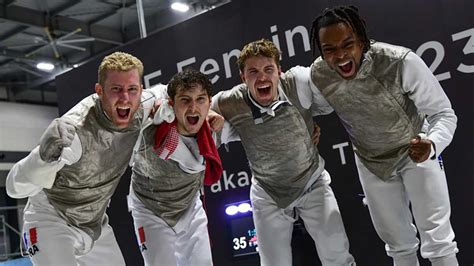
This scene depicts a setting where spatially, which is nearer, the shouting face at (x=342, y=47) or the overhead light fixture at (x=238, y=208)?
the shouting face at (x=342, y=47)

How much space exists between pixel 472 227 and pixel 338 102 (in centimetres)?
120

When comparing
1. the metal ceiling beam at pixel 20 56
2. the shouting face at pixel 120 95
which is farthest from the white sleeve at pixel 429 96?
the metal ceiling beam at pixel 20 56

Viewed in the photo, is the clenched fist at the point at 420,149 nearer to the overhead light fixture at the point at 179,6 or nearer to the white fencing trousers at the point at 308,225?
the white fencing trousers at the point at 308,225

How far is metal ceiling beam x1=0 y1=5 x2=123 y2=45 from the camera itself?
999 cm

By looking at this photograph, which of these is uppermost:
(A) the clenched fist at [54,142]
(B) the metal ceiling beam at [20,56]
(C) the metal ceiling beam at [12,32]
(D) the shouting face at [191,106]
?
(C) the metal ceiling beam at [12,32]

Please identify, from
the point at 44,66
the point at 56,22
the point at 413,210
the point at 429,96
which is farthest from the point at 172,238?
the point at 44,66

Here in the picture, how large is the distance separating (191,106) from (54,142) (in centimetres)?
73

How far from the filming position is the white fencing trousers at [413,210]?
270cm

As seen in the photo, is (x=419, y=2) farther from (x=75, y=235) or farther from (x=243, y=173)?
(x=75, y=235)

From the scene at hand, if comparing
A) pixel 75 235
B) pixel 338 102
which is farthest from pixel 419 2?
pixel 75 235

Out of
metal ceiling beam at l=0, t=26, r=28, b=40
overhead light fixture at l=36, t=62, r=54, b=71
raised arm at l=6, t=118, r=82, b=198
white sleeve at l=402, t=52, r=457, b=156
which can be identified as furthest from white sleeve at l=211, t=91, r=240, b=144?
overhead light fixture at l=36, t=62, r=54, b=71

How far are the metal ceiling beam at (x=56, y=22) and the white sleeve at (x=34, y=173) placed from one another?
810cm

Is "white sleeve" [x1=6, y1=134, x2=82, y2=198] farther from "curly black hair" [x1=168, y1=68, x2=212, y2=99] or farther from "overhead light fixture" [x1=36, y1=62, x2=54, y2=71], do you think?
"overhead light fixture" [x1=36, y1=62, x2=54, y2=71]

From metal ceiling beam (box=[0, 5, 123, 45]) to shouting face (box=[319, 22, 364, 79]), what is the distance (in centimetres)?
849
